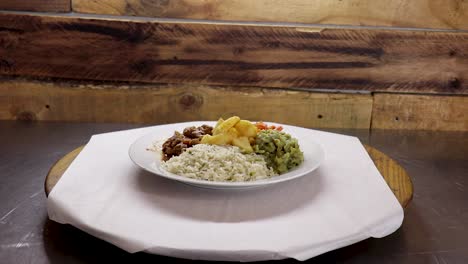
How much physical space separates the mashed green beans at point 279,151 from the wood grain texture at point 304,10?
33.9 inches

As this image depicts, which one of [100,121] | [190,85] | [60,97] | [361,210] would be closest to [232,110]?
[190,85]

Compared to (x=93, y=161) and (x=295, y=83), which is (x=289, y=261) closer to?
(x=93, y=161)

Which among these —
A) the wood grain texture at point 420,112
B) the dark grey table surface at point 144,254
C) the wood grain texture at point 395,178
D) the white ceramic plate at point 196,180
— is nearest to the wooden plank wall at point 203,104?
the wood grain texture at point 420,112

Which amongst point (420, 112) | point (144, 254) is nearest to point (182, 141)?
point (144, 254)

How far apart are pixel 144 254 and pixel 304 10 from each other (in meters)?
1.33

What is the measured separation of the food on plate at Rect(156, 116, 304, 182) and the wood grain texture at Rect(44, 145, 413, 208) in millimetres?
230

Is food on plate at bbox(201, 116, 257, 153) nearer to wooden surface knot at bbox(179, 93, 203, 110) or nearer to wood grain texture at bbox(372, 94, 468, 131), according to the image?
wooden surface knot at bbox(179, 93, 203, 110)

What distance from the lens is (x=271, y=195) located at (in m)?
1.00

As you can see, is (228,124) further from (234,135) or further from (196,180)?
(196,180)

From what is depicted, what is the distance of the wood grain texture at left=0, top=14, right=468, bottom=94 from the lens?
1860 millimetres

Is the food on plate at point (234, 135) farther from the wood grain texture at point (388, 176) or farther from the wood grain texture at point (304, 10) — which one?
the wood grain texture at point (304, 10)

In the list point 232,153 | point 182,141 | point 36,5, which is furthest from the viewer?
point 36,5

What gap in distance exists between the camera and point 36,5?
184cm

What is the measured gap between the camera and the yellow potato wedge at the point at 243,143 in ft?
3.72
